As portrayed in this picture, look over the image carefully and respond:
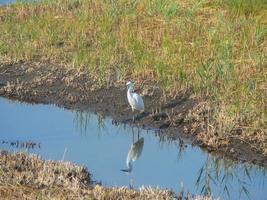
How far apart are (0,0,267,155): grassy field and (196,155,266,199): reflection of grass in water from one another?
0.41m

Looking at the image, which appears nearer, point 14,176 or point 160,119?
point 14,176

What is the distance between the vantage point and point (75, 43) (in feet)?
47.9

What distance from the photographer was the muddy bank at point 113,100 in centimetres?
1059

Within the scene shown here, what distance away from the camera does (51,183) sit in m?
8.20

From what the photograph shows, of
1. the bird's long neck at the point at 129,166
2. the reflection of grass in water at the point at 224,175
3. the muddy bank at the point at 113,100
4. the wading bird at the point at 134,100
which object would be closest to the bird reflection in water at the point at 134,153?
the bird's long neck at the point at 129,166

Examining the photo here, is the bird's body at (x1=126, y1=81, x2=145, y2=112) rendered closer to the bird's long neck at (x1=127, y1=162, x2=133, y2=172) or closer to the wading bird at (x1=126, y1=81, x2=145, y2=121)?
the wading bird at (x1=126, y1=81, x2=145, y2=121)

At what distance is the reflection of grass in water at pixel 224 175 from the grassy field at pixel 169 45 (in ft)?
1.35

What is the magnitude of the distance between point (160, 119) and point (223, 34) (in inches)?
120

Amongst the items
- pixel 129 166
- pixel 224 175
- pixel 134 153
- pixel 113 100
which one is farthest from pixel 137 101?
pixel 224 175

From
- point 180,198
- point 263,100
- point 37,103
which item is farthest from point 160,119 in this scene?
point 180,198

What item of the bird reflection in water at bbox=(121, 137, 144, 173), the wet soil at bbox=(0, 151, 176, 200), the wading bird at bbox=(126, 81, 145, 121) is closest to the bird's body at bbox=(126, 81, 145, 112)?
the wading bird at bbox=(126, 81, 145, 121)

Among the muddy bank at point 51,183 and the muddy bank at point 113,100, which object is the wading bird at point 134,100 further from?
the muddy bank at point 51,183

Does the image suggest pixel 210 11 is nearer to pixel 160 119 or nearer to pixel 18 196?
pixel 160 119

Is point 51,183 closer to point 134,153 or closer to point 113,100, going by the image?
point 134,153
